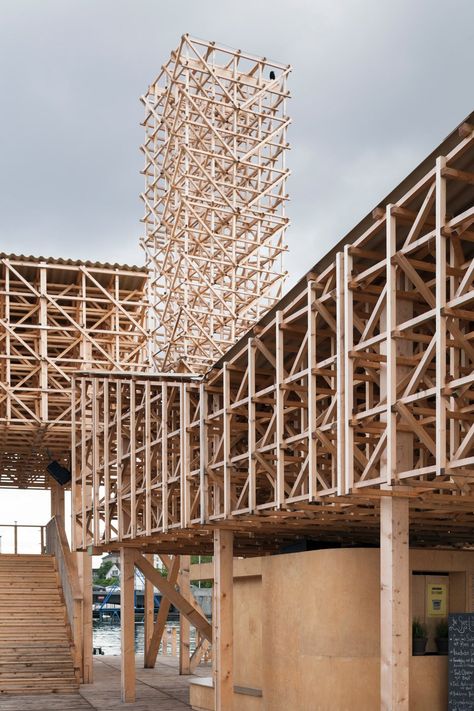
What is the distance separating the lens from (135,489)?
25062mm

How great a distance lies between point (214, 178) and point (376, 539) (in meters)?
21.7

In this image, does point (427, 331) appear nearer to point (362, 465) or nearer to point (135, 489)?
point (362, 465)

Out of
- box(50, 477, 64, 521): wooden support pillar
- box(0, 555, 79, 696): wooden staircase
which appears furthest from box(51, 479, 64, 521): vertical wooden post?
box(0, 555, 79, 696): wooden staircase

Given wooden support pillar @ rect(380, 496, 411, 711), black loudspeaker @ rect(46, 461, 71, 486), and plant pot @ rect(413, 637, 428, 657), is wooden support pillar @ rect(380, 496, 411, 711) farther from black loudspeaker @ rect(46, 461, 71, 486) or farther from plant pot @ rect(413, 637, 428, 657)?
black loudspeaker @ rect(46, 461, 71, 486)

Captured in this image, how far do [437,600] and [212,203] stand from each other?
80.2ft

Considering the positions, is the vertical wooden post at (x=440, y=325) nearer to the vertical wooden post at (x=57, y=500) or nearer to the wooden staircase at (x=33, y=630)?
the wooden staircase at (x=33, y=630)

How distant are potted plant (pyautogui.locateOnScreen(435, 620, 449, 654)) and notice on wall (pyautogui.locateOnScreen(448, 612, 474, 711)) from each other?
800 mm

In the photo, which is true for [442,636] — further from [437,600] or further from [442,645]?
[437,600]

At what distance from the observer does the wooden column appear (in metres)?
20.5

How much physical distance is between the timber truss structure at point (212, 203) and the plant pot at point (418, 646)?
21.4 meters

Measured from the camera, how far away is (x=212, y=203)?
41688 millimetres

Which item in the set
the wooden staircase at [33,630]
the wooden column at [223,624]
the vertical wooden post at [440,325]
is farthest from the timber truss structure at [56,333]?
the vertical wooden post at [440,325]

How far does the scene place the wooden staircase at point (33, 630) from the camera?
28.9 metres

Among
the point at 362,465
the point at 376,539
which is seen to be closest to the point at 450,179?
the point at 362,465
